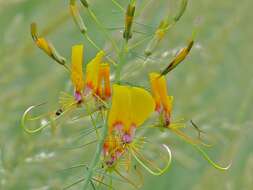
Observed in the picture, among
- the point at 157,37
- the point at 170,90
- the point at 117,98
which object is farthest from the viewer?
the point at 170,90

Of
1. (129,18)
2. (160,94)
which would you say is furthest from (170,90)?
(129,18)

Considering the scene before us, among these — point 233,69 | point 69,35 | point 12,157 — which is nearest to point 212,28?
point 233,69

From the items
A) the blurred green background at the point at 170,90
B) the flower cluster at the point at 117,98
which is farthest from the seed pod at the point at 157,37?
the blurred green background at the point at 170,90

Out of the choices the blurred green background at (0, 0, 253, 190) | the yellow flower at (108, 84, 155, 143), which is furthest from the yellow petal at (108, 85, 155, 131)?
the blurred green background at (0, 0, 253, 190)

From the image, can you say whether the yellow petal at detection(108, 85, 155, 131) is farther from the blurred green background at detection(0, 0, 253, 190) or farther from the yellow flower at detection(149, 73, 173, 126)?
the blurred green background at detection(0, 0, 253, 190)

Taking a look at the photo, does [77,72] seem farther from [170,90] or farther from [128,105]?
[170,90]

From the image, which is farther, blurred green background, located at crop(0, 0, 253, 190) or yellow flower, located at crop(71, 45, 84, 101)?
blurred green background, located at crop(0, 0, 253, 190)

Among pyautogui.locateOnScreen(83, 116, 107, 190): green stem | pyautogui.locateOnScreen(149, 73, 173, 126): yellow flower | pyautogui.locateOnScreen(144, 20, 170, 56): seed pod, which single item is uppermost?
pyautogui.locateOnScreen(144, 20, 170, 56): seed pod
